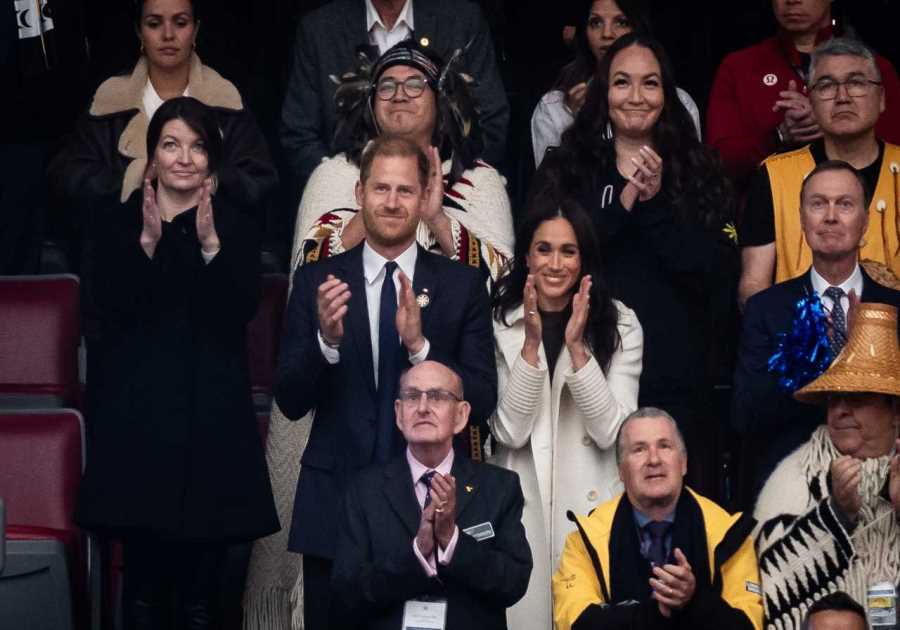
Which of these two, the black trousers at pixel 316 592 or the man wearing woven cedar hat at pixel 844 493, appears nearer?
the man wearing woven cedar hat at pixel 844 493

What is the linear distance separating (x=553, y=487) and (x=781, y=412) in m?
0.78

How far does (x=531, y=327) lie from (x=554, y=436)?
0.42 metres

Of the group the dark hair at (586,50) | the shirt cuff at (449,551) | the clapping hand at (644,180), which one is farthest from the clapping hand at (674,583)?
the dark hair at (586,50)

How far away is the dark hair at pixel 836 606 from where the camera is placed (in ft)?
22.6

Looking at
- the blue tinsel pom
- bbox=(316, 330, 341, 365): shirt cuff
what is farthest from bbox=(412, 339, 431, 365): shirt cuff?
the blue tinsel pom

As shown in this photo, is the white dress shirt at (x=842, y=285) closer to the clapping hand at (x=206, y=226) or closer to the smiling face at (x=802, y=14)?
the smiling face at (x=802, y=14)

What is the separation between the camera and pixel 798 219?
27.2 feet

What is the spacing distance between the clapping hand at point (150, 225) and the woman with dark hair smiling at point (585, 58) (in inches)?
77.4

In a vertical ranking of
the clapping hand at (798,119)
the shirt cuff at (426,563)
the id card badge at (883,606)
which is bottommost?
the id card badge at (883,606)

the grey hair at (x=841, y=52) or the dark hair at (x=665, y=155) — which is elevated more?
the grey hair at (x=841, y=52)

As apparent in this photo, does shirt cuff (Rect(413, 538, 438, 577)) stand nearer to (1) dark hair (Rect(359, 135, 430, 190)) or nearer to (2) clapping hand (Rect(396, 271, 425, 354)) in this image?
(2) clapping hand (Rect(396, 271, 425, 354))

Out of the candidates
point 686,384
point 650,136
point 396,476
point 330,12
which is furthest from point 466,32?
point 396,476

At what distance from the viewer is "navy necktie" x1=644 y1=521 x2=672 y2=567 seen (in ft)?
23.4

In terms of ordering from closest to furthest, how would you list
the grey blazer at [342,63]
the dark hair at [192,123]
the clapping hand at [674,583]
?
the clapping hand at [674,583], the dark hair at [192,123], the grey blazer at [342,63]
